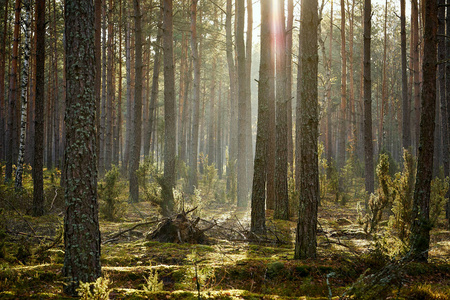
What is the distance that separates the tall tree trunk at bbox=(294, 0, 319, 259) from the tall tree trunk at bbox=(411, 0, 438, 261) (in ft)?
4.44

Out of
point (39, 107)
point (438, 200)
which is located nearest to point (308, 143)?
point (438, 200)

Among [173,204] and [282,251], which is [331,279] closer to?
[282,251]

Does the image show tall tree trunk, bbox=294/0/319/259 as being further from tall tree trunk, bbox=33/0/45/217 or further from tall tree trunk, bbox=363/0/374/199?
tall tree trunk, bbox=33/0/45/217

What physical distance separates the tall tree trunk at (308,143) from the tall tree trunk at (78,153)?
261cm

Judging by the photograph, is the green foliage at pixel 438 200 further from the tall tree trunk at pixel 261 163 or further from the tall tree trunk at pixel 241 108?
the tall tree trunk at pixel 241 108

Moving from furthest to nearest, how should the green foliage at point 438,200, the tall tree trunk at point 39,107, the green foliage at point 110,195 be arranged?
the green foliage at point 110,195, the green foliage at point 438,200, the tall tree trunk at point 39,107

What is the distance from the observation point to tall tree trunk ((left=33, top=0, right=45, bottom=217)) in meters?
7.55

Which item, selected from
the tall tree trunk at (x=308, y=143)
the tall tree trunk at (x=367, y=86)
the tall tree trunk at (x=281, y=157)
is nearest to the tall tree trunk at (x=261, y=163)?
the tall tree trunk at (x=308, y=143)

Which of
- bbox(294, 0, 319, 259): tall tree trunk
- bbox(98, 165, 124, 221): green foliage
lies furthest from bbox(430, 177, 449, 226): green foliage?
bbox(98, 165, 124, 221): green foliage

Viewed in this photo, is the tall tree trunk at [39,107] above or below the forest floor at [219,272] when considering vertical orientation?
above

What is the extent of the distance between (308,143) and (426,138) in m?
1.58

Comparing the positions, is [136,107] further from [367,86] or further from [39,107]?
[367,86]

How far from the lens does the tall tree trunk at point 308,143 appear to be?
4285 mm

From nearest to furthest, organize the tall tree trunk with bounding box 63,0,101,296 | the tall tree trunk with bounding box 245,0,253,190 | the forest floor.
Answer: the forest floor < the tall tree trunk with bounding box 63,0,101,296 < the tall tree trunk with bounding box 245,0,253,190
